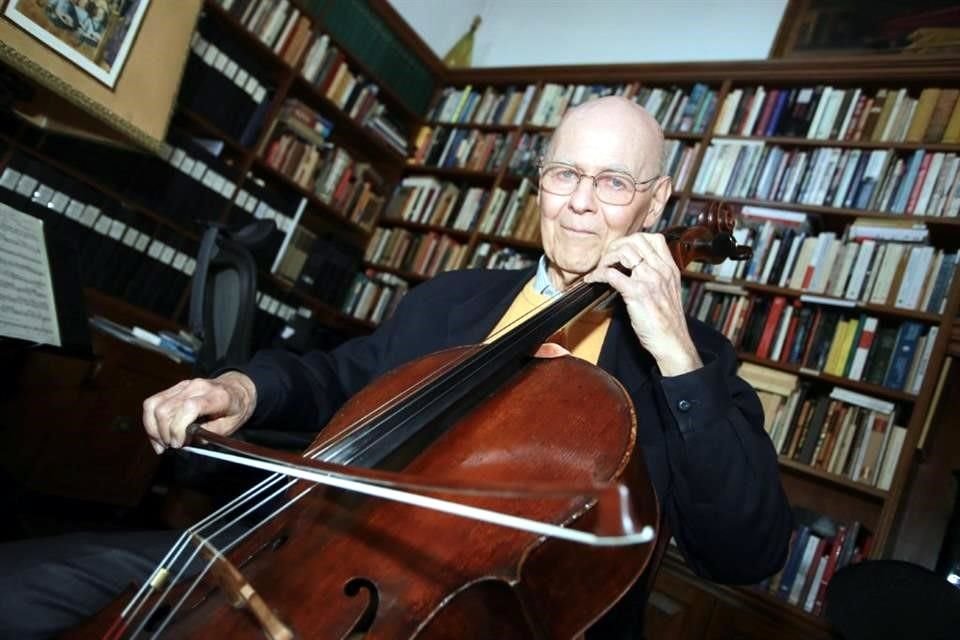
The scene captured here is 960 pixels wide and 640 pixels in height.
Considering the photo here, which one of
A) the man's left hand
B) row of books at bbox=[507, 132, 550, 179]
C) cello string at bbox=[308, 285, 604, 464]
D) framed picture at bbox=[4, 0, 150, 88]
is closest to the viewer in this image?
cello string at bbox=[308, 285, 604, 464]

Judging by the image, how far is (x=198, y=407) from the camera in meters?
0.77

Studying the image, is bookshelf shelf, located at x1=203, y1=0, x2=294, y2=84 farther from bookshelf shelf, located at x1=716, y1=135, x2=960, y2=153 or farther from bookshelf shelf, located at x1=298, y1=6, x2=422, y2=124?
bookshelf shelf, located at x1=716, y1=135, x2=960, y2=153

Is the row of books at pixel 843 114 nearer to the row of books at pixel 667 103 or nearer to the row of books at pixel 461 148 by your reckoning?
the row of books at pixel 667 103

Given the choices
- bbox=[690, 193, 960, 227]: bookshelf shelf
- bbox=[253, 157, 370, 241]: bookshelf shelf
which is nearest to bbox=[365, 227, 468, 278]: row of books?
bbox=[253, 157, 370, 241]: bookshelf shelf

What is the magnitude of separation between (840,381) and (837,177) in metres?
0.87

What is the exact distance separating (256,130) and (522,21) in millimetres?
1950

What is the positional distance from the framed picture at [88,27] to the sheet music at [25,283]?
42.9 inches

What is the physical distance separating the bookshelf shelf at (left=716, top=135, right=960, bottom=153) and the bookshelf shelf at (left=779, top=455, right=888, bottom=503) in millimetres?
1308

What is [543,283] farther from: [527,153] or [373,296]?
[373,296]

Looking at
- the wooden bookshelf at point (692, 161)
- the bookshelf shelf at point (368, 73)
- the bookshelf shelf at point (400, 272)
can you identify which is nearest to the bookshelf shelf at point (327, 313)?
the wooden bookshelf at point (692, 161)

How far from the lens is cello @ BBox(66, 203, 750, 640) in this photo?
536 millimetres

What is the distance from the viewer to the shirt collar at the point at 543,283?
1197 millimetres

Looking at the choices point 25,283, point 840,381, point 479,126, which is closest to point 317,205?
point 479,126

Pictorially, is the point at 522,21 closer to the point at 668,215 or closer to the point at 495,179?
the point at 495,179
